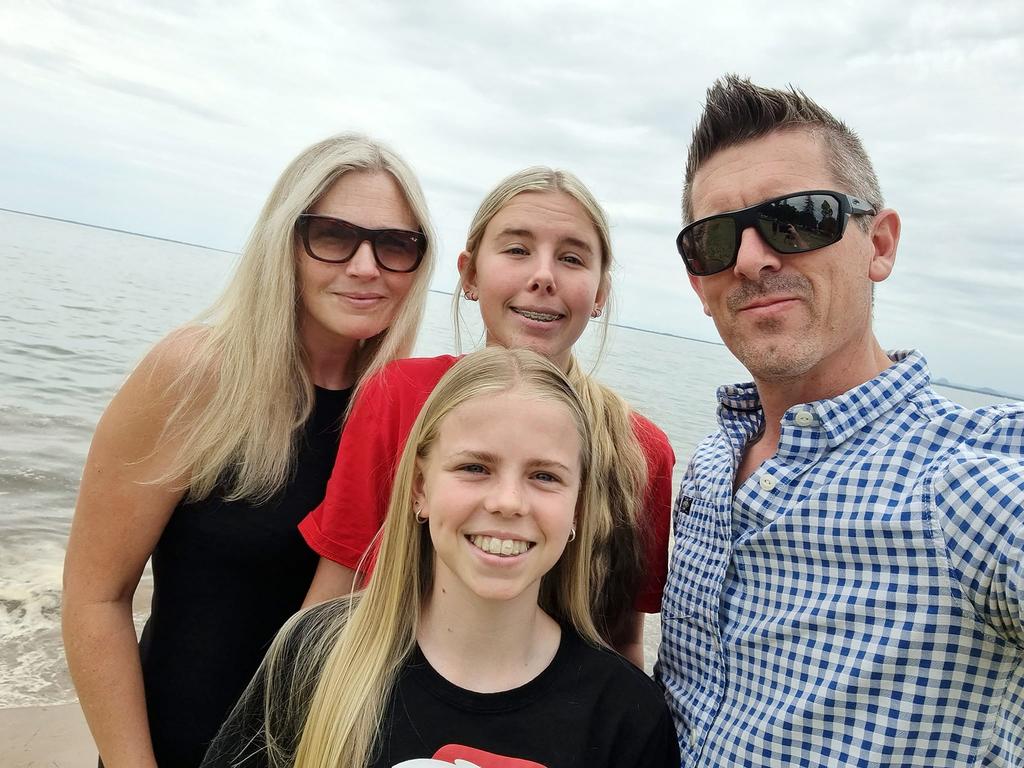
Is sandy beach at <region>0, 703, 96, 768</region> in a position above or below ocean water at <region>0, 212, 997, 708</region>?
below

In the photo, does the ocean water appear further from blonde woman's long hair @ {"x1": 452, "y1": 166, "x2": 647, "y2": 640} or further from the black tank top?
the black tank top

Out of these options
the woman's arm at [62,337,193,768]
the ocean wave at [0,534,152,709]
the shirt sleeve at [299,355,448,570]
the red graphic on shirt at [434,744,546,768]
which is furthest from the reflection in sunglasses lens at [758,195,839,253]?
the ocean wave at [0,534,152,709]

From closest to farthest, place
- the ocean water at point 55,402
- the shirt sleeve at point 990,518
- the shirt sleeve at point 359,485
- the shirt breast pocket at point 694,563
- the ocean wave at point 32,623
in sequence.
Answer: the shirt sleeve at point 990,518
the shirt breast pocket at point 694,563
the shirt sleeve at point 359,485
the ocean wave at point 32,623
the ocean water at point 55,402

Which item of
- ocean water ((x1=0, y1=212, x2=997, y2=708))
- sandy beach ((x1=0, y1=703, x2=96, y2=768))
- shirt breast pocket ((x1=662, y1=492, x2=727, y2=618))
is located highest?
shirt breast pocket ((x1=662, y1=492, x2=727, y2=618))

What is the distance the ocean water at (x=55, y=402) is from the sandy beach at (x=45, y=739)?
209 millimetres

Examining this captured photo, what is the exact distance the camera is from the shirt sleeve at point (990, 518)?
1.62 m

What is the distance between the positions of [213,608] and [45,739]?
8.41 ft

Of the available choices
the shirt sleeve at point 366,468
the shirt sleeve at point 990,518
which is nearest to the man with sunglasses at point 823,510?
the shirt sleeve at point 990,518

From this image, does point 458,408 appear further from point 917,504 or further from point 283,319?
point 917,504

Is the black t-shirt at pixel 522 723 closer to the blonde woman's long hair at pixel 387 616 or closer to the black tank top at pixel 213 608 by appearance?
the blonde woman's long hair at pixel 387 616

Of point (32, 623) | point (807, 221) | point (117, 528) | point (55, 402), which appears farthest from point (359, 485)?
point (55, 402)

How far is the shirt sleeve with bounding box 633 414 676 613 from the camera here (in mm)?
2895

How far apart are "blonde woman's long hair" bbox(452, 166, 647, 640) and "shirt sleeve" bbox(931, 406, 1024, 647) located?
114 centimetres

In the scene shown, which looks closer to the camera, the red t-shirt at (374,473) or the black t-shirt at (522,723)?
the black t-shirt at (522,723)
